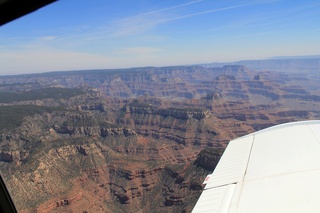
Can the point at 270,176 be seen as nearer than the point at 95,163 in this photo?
Yes

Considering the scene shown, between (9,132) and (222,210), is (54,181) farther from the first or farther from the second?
(222,210)

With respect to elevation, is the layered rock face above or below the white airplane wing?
below

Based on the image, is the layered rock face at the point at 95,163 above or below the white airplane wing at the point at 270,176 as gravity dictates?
below

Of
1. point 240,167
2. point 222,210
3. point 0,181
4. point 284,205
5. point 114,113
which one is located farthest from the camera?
point 114,113

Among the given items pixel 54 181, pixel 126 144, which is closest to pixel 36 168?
pixel 54 181

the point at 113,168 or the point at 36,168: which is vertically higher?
the point at 36,168

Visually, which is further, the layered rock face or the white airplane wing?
the layered rock face

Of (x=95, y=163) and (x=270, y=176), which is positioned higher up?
(x=270, y=176)

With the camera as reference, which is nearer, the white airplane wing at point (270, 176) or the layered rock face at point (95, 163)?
the white airplane wing at point (270, 176)
